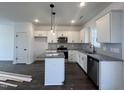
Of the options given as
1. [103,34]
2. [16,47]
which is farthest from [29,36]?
[103,34]

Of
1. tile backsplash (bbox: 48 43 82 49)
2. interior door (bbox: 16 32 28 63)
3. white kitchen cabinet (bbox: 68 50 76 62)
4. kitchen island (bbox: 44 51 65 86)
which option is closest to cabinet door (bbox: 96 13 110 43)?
kitchen island (bbox: 44 51 65 86)

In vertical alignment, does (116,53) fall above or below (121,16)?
below

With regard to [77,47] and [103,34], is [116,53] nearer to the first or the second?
[103,34]

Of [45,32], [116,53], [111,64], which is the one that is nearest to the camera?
[111,64]

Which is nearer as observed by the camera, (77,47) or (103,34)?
(103,34)

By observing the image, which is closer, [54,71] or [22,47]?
[54,71]

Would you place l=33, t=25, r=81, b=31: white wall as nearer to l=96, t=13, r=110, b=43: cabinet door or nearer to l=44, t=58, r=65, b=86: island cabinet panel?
l=96, t=13, r=110, b=43: cabinet door

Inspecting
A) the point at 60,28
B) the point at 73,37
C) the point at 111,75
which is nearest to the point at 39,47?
the point at 60,28

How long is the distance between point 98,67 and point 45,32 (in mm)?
6506

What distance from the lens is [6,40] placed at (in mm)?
9859

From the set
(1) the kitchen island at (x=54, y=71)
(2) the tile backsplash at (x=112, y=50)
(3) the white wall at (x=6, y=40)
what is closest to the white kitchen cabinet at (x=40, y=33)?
(3) the white wall at (x=6, y=40)

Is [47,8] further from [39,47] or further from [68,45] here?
[39,47]

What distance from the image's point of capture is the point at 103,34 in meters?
4.31

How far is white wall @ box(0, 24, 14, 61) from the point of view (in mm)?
9844
